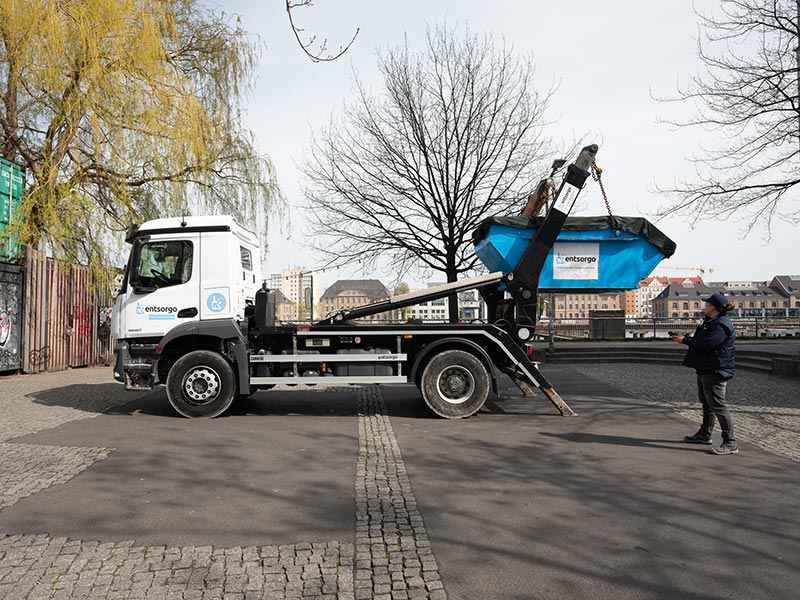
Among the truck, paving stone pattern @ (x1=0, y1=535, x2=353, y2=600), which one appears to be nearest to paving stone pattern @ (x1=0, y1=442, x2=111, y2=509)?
paving stone pattern @ (x1=0, y1=535, x2=353, y2=600)

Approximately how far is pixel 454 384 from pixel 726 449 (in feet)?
11.5

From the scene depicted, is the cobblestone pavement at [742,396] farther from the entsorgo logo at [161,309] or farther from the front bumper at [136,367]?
the front bumper at [136,367]

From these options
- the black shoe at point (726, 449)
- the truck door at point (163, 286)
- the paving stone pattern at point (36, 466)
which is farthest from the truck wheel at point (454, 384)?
the paving stone pattern at point (36, 466)

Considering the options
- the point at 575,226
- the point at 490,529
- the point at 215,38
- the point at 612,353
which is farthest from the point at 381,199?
the point at 490,529

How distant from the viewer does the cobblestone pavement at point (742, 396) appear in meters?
7.80

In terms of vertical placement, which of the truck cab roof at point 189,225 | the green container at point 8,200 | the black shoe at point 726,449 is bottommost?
the black shoe at point 726,449

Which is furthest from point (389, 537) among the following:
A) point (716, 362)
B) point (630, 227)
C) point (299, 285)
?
point (299, 285)

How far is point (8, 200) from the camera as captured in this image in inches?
580

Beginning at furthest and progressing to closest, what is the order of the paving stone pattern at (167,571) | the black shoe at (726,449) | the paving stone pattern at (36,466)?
the black shoe at (726,449), the paving stone pattern at (36,466), the paving stone pattern at (167,571)

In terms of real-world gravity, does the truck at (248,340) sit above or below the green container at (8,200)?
below

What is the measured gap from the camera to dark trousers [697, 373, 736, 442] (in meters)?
6.85

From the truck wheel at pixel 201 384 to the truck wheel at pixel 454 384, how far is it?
270 centimetres

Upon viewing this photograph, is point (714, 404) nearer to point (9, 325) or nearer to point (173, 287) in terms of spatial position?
point (173, 287)

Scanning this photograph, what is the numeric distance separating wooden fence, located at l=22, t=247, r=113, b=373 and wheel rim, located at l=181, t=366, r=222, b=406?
839cm
